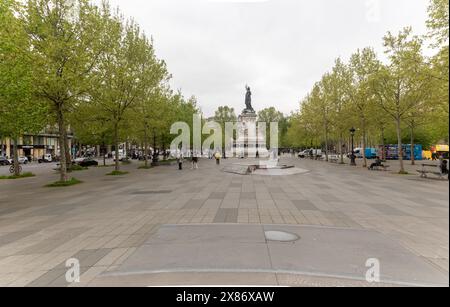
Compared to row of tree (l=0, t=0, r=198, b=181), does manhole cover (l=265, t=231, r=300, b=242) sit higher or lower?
lower

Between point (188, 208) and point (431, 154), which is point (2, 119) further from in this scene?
point (431, 154)

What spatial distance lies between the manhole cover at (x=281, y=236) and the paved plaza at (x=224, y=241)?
0.20 meters

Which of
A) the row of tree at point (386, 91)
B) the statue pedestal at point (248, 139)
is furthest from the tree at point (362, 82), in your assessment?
the statue pedestal at point (248, 139)

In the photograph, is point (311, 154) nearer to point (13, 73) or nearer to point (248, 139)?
point (248, 139)

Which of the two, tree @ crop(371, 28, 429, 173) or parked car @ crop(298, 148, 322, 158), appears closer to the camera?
tree @ crop(371, 28, 429, 173)

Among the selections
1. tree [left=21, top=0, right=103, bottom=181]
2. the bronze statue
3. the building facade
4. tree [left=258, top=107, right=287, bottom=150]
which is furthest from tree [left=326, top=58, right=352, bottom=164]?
the building facade

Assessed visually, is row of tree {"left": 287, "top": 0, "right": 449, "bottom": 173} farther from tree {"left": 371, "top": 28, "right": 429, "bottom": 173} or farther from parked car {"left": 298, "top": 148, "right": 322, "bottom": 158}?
parked car {"left": 298, "top": 148, "right": 322, "bottom": 158}

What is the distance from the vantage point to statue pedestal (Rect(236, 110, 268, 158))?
56.9 meters

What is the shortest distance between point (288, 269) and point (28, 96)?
56.4ft

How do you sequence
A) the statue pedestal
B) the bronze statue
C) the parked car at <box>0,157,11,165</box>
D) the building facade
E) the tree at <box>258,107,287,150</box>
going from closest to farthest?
the parked car at <box>0,157,11,165</box> → the statue pedestal → the bronze statue → the building facade → the tree at <box>258,107,287,150</box>

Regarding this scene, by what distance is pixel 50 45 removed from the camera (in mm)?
16125

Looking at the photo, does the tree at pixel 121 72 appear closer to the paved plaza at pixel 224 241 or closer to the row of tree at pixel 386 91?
the paved plaza at pixel 224 241

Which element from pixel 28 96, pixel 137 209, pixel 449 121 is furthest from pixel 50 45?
pixel 449 121

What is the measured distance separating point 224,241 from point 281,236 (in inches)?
57.0
